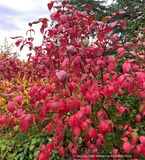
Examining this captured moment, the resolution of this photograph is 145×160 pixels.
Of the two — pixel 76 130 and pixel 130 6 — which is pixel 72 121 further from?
pixel 130 6

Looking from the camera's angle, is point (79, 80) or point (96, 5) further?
point (96, 5)

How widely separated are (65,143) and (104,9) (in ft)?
35.1

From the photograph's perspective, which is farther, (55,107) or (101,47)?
(101,47)

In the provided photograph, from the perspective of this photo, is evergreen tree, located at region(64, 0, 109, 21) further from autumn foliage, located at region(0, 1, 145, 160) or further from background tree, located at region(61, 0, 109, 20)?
autumn foliage, located at region(0, 1, 145, 160)

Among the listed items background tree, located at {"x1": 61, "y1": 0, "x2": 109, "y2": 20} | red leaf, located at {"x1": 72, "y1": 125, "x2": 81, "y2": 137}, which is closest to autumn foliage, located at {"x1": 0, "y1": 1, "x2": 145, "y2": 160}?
red leaf, located at {"x1": 72, "y1": 125, "x2": 81, "y2": 137}

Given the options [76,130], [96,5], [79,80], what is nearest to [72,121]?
[76,130]

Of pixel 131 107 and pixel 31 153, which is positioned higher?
pixel 131 107

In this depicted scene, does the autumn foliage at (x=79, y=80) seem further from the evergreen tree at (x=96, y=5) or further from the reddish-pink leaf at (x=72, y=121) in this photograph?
the evergreen tree at (x=96, y=5)

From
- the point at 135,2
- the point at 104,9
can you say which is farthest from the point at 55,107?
the point at 104,9

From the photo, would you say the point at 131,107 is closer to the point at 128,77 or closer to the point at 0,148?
the point at 128,77

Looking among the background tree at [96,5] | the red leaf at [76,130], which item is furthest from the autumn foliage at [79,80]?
the background tree at [96,5]

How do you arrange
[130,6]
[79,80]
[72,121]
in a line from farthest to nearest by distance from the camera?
1. [130,6]
2. [79,80]
3. [72,121]

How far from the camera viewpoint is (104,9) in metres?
10.1

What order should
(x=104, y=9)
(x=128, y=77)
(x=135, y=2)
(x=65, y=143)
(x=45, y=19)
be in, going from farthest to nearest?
(x=104, y=9), (x=135, y=2), (x=65, y=143), (x=45, y=19), (x=128, y=77)
